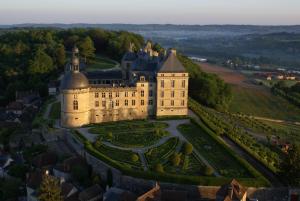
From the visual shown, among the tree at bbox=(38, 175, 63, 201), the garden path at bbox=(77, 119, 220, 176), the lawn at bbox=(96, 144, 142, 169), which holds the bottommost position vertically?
the tree at bbox=(38, 175, 63, 201)

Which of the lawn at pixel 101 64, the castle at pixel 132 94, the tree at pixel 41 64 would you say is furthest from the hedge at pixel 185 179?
the tree at pixel 41 64

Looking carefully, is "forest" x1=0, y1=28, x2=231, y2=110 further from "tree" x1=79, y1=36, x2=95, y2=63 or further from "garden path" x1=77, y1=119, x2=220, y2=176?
"garden path" x1=77, y1=119, x2=220, y2=176

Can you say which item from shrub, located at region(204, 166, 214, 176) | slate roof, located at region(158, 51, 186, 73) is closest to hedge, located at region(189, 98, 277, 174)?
shrub, located at region(204, 166, 214, 176)

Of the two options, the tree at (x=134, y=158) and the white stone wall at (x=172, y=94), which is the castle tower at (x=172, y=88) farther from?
the tree at (x=134, y=158)

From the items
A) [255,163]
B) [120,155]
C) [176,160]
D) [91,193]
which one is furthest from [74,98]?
[255,163]

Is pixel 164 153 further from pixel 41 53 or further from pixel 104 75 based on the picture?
pixel 41 53
